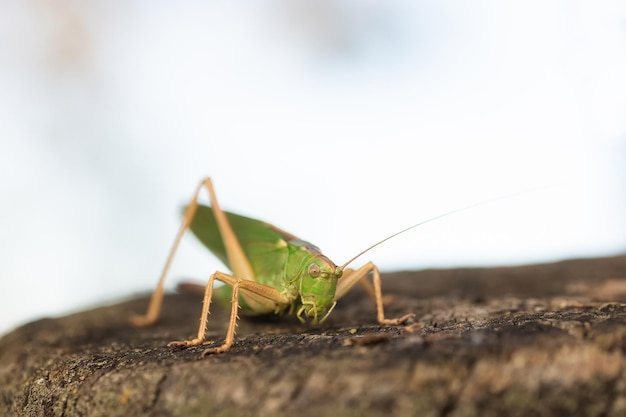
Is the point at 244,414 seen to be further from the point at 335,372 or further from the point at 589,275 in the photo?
the point at 589,275

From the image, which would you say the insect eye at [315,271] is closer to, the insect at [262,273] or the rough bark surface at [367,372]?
the insect at [262,273]

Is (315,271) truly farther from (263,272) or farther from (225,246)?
(225,246)

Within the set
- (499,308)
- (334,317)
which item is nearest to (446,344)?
(499,308)

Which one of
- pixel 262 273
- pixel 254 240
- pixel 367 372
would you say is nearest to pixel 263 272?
pixel 262 273

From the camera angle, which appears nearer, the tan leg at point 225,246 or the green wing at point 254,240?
the green wing at point 254,240

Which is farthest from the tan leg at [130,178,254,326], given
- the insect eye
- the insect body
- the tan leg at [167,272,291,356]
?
the insect eye

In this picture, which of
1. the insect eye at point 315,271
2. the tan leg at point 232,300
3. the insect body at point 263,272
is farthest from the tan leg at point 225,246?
the insect eye at point 315,271

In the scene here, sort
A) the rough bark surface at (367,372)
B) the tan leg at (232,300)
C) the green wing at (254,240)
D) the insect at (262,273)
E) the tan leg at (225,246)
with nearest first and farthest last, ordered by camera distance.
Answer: the rough bark surface at (367,372), the tan leg at (232,300), the insect at (262,273), the green wing at (254,240), the tan leg at (225,246)
